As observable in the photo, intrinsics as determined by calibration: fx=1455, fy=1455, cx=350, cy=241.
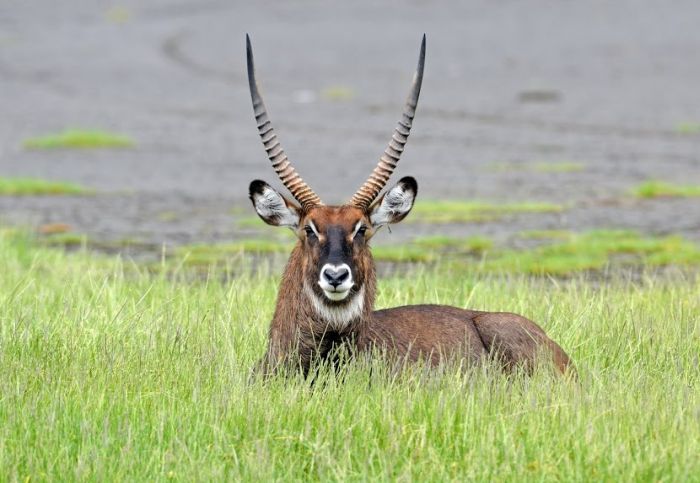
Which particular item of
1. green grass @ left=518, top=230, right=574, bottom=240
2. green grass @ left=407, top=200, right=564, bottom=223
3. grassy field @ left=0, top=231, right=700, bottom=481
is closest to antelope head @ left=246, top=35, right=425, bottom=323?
grassy field @ left=0, top=231, right=700, bottom=481

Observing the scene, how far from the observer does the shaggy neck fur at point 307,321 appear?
7625mm

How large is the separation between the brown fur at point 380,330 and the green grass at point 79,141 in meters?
16.2

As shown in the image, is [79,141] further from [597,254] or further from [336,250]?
[336,250]

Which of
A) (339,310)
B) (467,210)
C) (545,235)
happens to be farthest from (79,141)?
(339,310)

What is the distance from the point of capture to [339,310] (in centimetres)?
762

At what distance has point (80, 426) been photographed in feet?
21.2

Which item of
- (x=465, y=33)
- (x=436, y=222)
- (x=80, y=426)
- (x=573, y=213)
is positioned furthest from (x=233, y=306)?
(x=465, y=33)

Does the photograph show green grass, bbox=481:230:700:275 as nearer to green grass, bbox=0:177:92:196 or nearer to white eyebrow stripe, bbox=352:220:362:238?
white eyebrow stripe, bbox=352:220:362:238

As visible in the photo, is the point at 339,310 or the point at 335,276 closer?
the point at 335,276

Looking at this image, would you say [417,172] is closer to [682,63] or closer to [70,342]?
[682,63]

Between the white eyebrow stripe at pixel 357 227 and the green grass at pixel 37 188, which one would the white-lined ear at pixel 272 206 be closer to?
the white eyebrow stripe at pixel 357 227

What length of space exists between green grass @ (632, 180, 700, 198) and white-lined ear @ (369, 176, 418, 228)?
11.1 m

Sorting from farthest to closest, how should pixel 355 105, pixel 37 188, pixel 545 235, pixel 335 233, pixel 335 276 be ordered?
pixel 355 105, pixel 37 188, pixel 545 235, pixel 335 233, pixel 335 276

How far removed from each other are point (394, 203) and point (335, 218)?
0.45m
